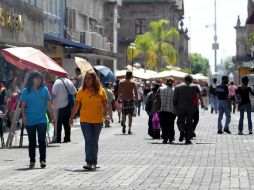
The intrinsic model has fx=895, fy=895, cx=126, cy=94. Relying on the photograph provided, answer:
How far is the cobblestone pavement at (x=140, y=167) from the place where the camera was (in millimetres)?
12047

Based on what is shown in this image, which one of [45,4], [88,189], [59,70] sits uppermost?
[45,4]

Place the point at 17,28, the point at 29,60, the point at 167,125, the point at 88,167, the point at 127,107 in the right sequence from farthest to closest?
the point at 17,28
the point at 127,107
the point at 167,125
the point at 29,60
the point at 88,167

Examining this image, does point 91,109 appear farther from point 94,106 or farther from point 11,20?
point 11,20

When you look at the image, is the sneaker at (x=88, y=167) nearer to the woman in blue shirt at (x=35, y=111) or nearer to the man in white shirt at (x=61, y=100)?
the woman in blue shirt at (x=35, y=111)

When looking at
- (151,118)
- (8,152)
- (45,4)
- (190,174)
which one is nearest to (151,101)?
(151,118)

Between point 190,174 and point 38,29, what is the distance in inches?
797

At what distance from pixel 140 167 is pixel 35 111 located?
2.00 meters

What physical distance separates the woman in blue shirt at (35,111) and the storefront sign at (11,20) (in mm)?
13383

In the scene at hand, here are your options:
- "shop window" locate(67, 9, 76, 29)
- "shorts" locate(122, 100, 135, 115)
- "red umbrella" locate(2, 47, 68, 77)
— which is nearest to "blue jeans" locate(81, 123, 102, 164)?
"red umbrella" locate(2, 47, 68, 77)

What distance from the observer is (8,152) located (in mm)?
18172

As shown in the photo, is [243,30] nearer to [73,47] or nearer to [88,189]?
[73,47]

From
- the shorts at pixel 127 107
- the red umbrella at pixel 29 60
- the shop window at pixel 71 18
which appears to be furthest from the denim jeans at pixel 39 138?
the shop window at pixel 71 18

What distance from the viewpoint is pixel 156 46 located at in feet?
310

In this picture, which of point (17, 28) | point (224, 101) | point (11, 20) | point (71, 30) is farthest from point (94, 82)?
point (71, 30)
